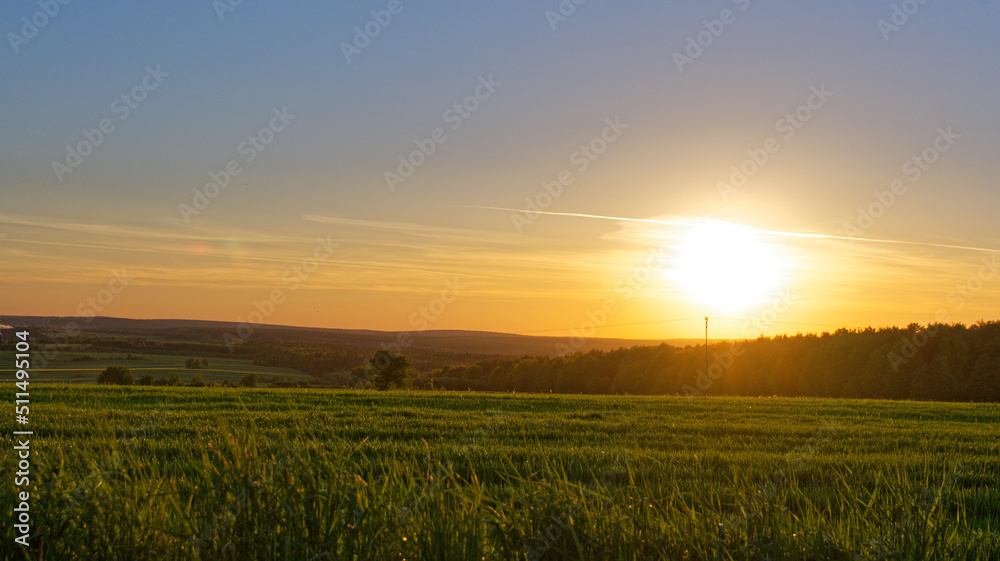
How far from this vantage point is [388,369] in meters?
36.3

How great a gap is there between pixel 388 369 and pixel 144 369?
11386 mm

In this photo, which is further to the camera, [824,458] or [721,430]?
[721,430]

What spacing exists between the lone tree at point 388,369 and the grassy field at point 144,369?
356 cm

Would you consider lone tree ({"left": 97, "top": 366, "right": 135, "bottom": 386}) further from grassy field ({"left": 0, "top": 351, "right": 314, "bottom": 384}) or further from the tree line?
the tree line

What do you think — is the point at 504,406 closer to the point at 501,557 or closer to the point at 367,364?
the point at 501,557

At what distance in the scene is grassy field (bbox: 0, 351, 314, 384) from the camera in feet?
80.0

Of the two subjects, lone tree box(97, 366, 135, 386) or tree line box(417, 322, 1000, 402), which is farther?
tree line box(417, 322, 1000, 402)

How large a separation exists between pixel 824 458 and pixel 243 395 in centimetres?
1395

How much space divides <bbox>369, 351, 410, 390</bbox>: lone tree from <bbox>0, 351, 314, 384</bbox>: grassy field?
11.7 ft

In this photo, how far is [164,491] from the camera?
155 inches

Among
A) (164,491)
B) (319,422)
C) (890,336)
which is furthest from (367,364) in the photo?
(164,491)

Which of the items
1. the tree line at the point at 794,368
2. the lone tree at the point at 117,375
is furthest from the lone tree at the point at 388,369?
the lone tree at the point at 117,375

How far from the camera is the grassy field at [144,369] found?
24375 mm

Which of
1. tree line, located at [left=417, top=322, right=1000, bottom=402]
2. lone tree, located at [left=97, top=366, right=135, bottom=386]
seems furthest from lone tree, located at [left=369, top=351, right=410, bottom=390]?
lone tree, located at [left=97, top=366, right=135, bottom=386]
